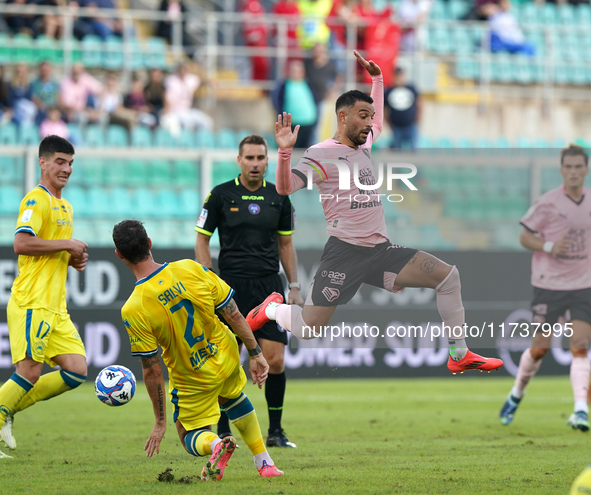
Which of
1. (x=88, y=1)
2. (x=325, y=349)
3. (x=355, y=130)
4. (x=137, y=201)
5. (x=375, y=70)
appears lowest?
(x=325, y=349)

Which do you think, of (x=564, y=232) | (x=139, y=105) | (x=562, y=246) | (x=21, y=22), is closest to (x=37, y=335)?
(x=562, y=246)

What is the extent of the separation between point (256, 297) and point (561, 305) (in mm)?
3288

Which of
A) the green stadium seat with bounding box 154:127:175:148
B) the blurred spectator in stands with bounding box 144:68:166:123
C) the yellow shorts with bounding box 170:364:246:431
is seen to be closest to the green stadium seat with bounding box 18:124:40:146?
the green stadium seat with bounding box 154:127:175:148

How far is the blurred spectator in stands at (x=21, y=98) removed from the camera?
1470 cm

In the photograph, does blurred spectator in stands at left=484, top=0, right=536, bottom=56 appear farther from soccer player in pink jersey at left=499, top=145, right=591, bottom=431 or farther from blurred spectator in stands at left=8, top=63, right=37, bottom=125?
soccer player in pink jersey at left=499, top=145, right=591, bottom=431

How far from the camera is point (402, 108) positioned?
1614 cm

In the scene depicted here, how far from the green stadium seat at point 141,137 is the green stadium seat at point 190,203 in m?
1.84

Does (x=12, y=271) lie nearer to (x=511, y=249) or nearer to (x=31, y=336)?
(x=31, y=336)

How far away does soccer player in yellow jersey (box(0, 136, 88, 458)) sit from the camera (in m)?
7.20

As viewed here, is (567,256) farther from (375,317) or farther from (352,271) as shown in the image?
(375,317)

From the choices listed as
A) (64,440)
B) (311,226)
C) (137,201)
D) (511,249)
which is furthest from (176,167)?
(64,440)

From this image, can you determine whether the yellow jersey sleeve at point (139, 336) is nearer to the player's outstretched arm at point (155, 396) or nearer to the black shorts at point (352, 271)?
the player's outstretched arm at point (155, 396)

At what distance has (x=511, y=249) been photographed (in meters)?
13.7

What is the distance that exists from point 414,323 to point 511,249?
1.92 m
